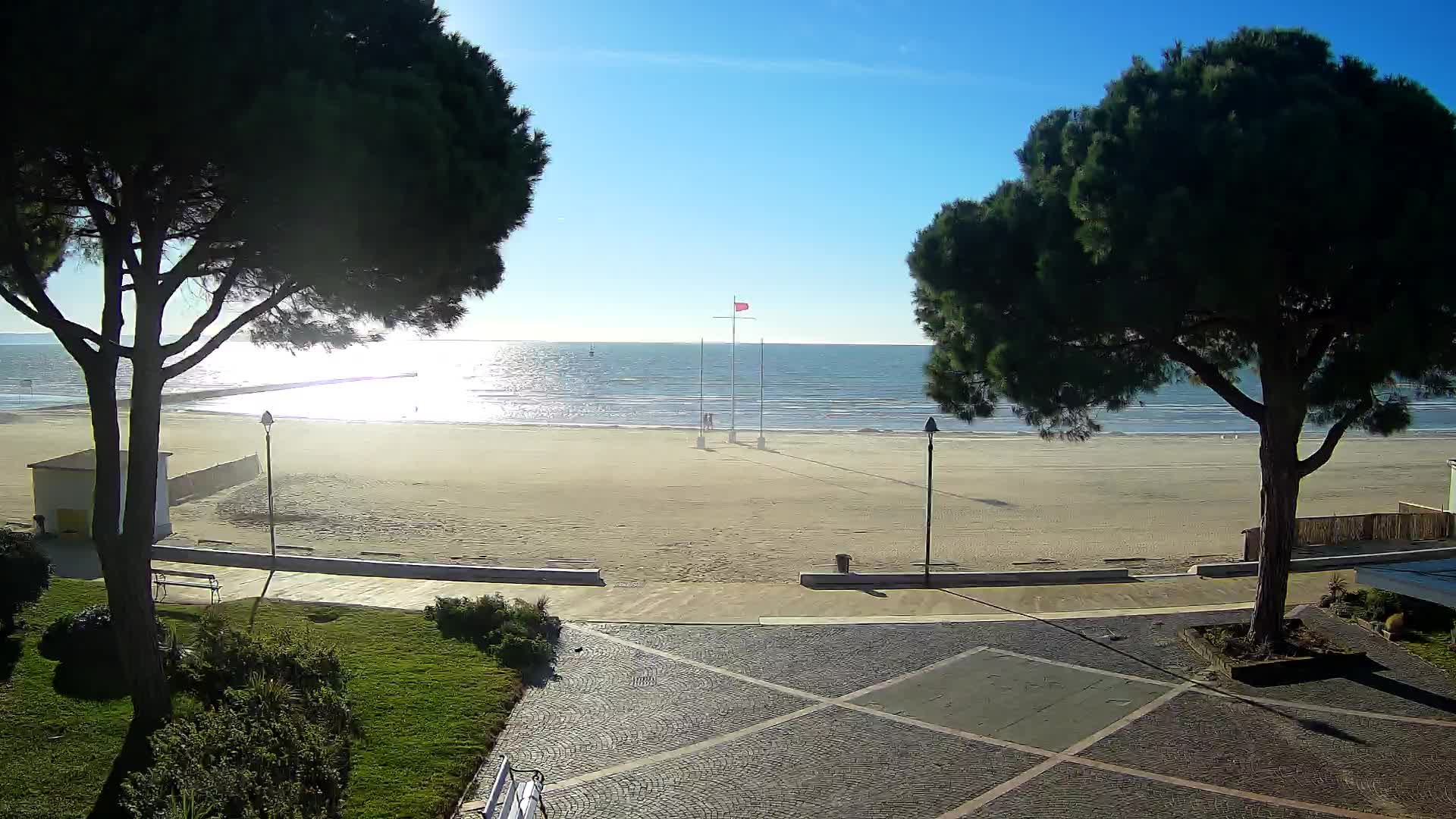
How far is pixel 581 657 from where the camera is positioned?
11148 millimetres

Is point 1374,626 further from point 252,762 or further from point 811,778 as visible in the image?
point 252,762

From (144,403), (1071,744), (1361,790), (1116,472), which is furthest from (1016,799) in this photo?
(1116,472)

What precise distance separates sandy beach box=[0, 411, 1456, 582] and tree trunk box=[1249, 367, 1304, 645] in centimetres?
761

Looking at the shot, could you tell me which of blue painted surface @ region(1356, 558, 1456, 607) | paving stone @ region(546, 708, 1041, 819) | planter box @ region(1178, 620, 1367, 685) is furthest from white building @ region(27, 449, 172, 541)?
blue painted surface @ region(1356, 558, 1456, 607)

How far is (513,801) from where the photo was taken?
19.0 ft

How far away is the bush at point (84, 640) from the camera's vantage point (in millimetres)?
8844

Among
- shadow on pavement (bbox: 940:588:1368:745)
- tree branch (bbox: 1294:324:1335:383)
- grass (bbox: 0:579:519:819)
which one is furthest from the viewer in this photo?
tree branch (bbox: 1294:324:1335:383)

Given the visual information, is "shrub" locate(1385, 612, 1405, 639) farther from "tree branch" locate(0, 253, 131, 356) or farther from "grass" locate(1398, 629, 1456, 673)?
"tree branch" locate(0, 253, 131, 356)

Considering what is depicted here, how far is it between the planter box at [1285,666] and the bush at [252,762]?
926 cm

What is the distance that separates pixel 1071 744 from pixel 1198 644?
3850 millimetres

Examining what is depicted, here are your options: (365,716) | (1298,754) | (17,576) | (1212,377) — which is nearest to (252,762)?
(365,716)

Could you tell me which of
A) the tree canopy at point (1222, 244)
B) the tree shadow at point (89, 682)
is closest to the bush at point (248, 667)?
the tree shadow at point (89, 682)

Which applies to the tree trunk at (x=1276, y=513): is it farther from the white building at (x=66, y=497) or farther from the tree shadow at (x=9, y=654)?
the white building at (x=66, y=497)

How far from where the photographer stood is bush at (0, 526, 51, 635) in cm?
945
